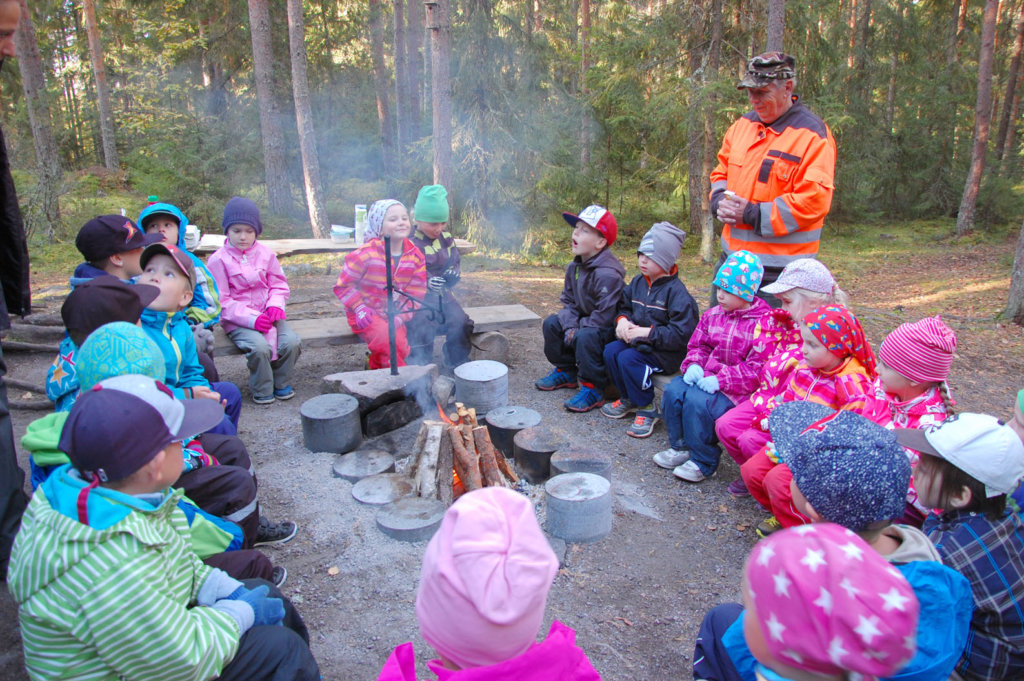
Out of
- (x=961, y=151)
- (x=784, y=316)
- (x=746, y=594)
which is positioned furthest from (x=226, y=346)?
(x=961, y=151)

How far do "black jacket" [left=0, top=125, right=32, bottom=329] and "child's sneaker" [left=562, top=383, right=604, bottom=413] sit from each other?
3.29 meters

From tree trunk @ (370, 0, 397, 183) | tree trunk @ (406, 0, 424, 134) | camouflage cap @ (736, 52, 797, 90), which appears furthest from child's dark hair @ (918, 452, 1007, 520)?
tree trunk @ (370, 0, 397, 183)

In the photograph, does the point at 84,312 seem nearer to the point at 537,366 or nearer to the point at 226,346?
the point at 226,346

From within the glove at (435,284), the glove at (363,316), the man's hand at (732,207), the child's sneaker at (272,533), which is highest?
the man's hand at (732,207)

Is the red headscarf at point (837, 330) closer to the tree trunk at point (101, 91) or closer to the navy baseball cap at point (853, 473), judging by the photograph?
the navy baseball cap at point (853, 473)

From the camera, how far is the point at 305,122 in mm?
11133

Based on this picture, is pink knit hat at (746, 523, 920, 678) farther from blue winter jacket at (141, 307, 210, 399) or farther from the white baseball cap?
blue winter jacket at (141, 307, 210, 399)

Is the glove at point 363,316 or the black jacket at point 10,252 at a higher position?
the black jacket at point 10,252

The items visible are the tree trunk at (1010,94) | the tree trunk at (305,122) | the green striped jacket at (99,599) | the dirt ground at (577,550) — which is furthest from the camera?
the tree trunk at (1010,94)

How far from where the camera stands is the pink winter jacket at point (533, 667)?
1.26 meters

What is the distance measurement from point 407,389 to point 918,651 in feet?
10.1

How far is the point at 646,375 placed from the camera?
4152 millimetres

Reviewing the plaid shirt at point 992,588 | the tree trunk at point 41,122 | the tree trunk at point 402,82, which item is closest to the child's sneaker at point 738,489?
the plaid shirt at point 992,588

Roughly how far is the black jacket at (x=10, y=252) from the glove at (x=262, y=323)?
163cm
